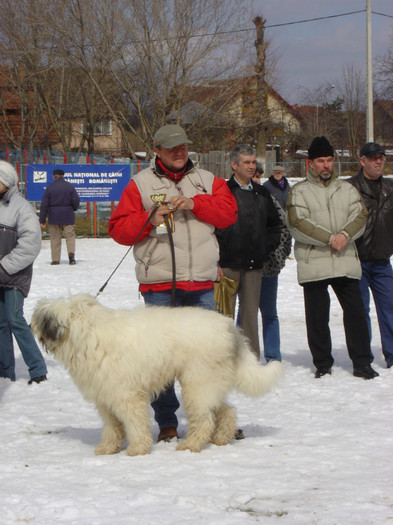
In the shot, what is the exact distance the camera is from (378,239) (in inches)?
285

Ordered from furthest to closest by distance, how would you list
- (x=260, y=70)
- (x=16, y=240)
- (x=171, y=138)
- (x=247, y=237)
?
1. (x=260, y=70)
2. (x=247, y=237)
3. (x=16, y=240)
4. (x=171, y=138)

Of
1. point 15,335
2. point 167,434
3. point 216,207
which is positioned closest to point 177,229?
point 216,207

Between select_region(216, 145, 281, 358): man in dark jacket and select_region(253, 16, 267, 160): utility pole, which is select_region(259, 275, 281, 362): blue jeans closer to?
select_region(216, 145, 281, 358): man in dark jacket

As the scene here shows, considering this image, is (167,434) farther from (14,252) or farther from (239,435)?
(14,252)

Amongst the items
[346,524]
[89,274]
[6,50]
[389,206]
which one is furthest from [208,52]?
[346,524]

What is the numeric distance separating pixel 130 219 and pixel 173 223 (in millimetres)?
295

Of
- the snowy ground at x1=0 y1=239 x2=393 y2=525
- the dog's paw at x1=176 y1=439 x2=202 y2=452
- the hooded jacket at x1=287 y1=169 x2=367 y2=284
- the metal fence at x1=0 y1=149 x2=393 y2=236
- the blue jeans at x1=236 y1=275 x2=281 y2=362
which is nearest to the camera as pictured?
the snowy ground at x1=0 y1=239 x2=393 y2=525

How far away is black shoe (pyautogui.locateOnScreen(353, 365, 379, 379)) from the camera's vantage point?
687 centimetres

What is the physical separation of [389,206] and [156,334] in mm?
3568

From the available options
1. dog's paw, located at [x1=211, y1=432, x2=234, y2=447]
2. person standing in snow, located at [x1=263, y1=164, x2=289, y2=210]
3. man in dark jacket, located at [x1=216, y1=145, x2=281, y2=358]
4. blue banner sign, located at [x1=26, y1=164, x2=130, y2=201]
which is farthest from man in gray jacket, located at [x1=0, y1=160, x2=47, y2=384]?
blue banner sign, located at [x1=26, y1=164, x2=130, y2=201]

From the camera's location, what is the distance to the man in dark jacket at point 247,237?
6.71 meters

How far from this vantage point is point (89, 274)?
48.0 ft

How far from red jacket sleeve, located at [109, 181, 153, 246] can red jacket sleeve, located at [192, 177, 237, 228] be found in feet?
1.17

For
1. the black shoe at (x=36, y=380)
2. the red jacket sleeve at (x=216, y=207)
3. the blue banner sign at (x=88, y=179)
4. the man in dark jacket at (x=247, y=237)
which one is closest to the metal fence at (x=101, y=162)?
the blue banner sign at (x=88, y=179)
